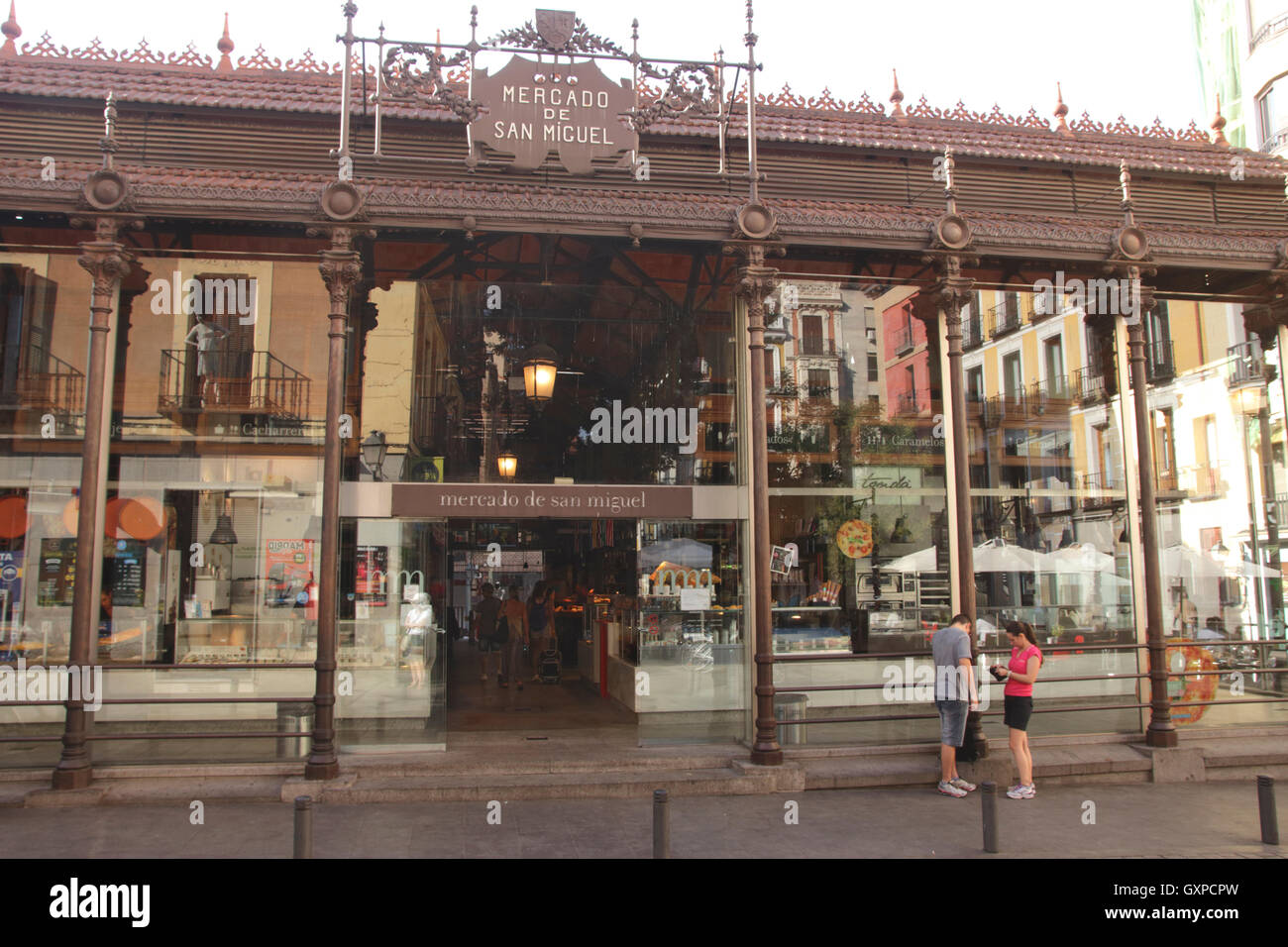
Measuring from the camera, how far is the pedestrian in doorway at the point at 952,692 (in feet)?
31.3

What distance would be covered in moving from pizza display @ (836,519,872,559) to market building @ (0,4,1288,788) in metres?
0.03

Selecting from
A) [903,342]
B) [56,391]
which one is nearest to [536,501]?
[903,342]

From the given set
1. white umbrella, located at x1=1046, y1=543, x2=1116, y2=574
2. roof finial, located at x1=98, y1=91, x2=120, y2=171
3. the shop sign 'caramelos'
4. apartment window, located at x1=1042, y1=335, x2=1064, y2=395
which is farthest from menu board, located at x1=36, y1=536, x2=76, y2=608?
apartment window, located at x1=1042, y1=335, x2=1064, y2=395

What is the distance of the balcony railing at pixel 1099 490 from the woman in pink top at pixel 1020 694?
11.9 feet

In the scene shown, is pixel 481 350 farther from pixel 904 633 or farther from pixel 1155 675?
pixel 1155 675

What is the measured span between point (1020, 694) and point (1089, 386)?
17.6 ft

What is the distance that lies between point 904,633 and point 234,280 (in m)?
9.58

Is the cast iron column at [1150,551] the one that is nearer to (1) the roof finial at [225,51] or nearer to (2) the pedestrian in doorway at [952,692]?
(2) the pedestrian in doorway at [952,692]

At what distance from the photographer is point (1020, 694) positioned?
30.8ft

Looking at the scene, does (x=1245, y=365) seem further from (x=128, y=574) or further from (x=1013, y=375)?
(x=128, y=574)

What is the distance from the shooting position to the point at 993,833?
7.41 meters

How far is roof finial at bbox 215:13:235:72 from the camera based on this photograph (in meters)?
11.9

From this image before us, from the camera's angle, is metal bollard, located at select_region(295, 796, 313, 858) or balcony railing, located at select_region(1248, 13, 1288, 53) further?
balcony railing, located at select_region(1248, 13, 1288, 53)

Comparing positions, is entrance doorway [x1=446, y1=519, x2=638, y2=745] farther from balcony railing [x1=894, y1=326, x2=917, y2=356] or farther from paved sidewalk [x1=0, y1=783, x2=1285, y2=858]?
balcony railing [x1=894, y1=326, x2=917, y2=356]
